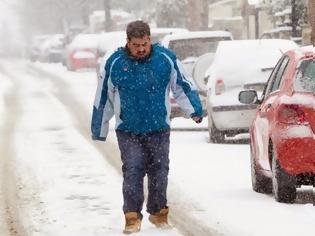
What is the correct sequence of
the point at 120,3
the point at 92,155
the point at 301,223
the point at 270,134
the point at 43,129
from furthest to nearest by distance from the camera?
the point at 120,3, the point at 43,129, the point at 92,155, the point at 270,134, the point at 301,223

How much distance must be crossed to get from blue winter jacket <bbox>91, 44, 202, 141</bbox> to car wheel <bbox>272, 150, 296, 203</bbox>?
1.28 meters

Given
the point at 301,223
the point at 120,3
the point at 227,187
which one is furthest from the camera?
the point at 120,3

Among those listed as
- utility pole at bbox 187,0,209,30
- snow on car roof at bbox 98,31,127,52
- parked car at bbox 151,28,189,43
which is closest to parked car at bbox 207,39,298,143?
parked car at bbox 151,28,189,43

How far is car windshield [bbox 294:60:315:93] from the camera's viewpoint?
9.58 metres

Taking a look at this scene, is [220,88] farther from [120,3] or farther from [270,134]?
[120,3]

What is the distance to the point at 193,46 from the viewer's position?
814 inches

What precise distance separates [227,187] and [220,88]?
522cm

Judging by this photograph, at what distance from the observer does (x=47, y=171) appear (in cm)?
1335

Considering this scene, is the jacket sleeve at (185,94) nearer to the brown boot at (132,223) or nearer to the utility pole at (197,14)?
the brown boot at (132,223)

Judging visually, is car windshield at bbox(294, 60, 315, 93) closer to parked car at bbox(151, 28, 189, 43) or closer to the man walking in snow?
the man walking in snow

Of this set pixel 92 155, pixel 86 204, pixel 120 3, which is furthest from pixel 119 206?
pixel 120 3

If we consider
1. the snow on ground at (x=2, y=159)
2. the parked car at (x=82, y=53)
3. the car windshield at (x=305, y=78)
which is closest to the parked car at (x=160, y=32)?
the snow on ground at (x=2, y=159)

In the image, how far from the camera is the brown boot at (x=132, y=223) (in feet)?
27.7

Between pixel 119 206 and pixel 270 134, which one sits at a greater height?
pixel 270 134
